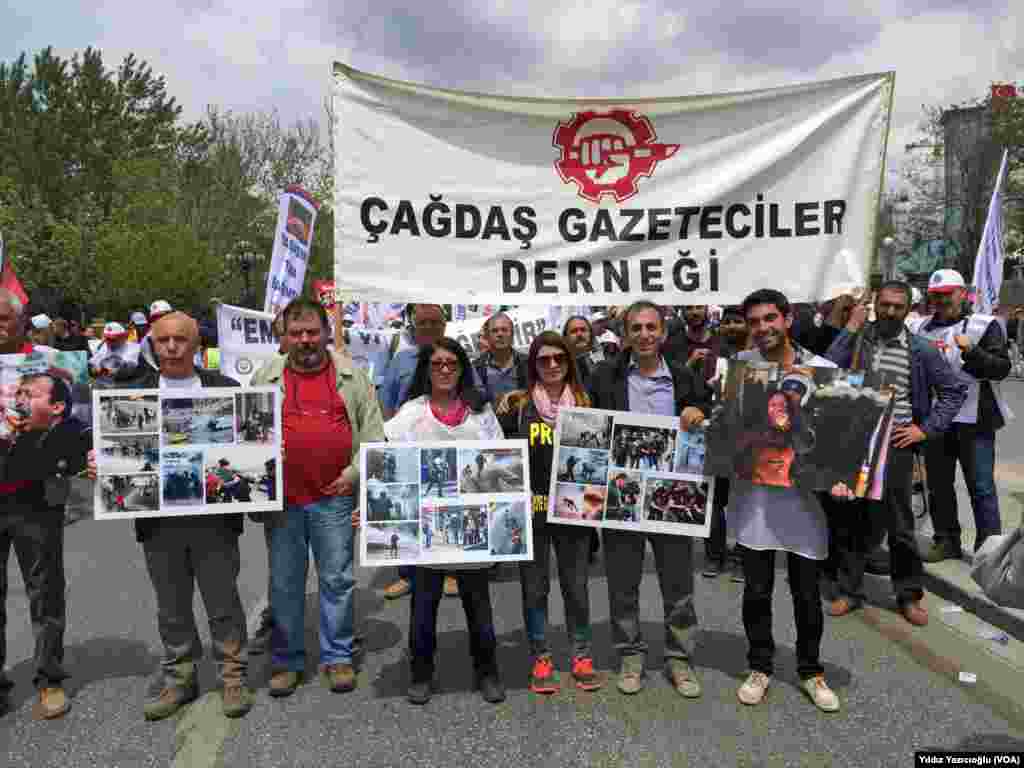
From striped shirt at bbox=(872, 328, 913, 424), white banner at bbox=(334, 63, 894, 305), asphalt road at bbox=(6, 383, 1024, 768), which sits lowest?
asphalt road at bbox=(6, 383, 1024, 768)

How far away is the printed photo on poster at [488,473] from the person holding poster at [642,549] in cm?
58

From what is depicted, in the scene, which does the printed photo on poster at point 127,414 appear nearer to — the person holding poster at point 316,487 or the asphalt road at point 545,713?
the person holding poster at point 316,487

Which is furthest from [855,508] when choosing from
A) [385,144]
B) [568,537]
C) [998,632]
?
[385,144]

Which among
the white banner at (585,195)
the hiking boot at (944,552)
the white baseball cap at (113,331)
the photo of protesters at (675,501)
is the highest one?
the white banner at (585,195)

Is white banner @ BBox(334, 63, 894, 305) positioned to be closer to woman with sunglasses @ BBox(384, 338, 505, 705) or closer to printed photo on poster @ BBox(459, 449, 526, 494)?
woman with sunglasses @ BBox(384, 338, 505, 705)

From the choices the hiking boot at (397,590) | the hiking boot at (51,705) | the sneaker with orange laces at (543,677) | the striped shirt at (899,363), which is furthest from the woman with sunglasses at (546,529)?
the hiking boot at (51,705)

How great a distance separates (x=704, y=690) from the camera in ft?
13.6

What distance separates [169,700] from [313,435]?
4.68 feet

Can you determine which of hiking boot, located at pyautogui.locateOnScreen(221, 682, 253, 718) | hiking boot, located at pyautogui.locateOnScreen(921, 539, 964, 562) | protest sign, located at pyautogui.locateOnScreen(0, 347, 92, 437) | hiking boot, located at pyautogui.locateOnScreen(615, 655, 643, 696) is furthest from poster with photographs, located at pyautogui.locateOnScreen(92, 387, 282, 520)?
hiking boot, located at pyautogui.locateOnScreen(921, 539, 964, 562)

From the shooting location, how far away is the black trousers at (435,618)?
13.3ft

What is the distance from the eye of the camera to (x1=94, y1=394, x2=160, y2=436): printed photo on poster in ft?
12.5

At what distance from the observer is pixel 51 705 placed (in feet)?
13.0

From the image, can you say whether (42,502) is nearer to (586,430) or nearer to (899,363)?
(586,430)

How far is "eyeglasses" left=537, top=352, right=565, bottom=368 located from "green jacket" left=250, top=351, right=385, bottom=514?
89 cm
